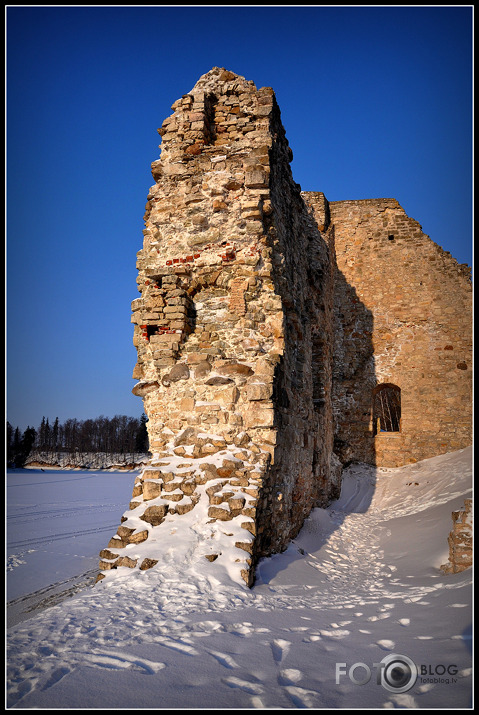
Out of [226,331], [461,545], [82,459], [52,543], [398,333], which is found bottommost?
[82,459]

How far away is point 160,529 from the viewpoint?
Result: 3889 mm

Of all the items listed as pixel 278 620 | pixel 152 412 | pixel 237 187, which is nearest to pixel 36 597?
pixel 152 412

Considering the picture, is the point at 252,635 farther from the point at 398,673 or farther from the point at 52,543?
the point at 52,543

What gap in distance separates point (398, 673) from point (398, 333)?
10604mm

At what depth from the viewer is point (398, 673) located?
196 cm

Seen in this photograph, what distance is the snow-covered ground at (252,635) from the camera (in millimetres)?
1795

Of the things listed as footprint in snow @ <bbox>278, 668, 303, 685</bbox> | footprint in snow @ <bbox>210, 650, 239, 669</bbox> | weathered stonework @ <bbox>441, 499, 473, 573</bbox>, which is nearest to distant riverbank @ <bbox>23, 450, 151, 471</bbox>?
weathered stonework @ <bbox>441, 499, 473, 573</bbox>

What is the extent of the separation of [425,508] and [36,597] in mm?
6336

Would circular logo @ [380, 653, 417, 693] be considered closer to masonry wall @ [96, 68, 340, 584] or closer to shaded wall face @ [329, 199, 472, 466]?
masonry wall @ [96, 68, 340, 584]

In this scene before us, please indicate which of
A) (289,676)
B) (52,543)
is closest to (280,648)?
(289,676)

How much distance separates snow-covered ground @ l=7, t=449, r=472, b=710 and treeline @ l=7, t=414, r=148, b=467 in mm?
42451

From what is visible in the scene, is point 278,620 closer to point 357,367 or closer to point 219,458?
point 219,458

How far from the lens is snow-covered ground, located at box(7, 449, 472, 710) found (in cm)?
179

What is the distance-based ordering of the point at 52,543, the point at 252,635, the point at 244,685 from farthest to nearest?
the point at 52,543 → the point at 252,635 → the point at 244,685
